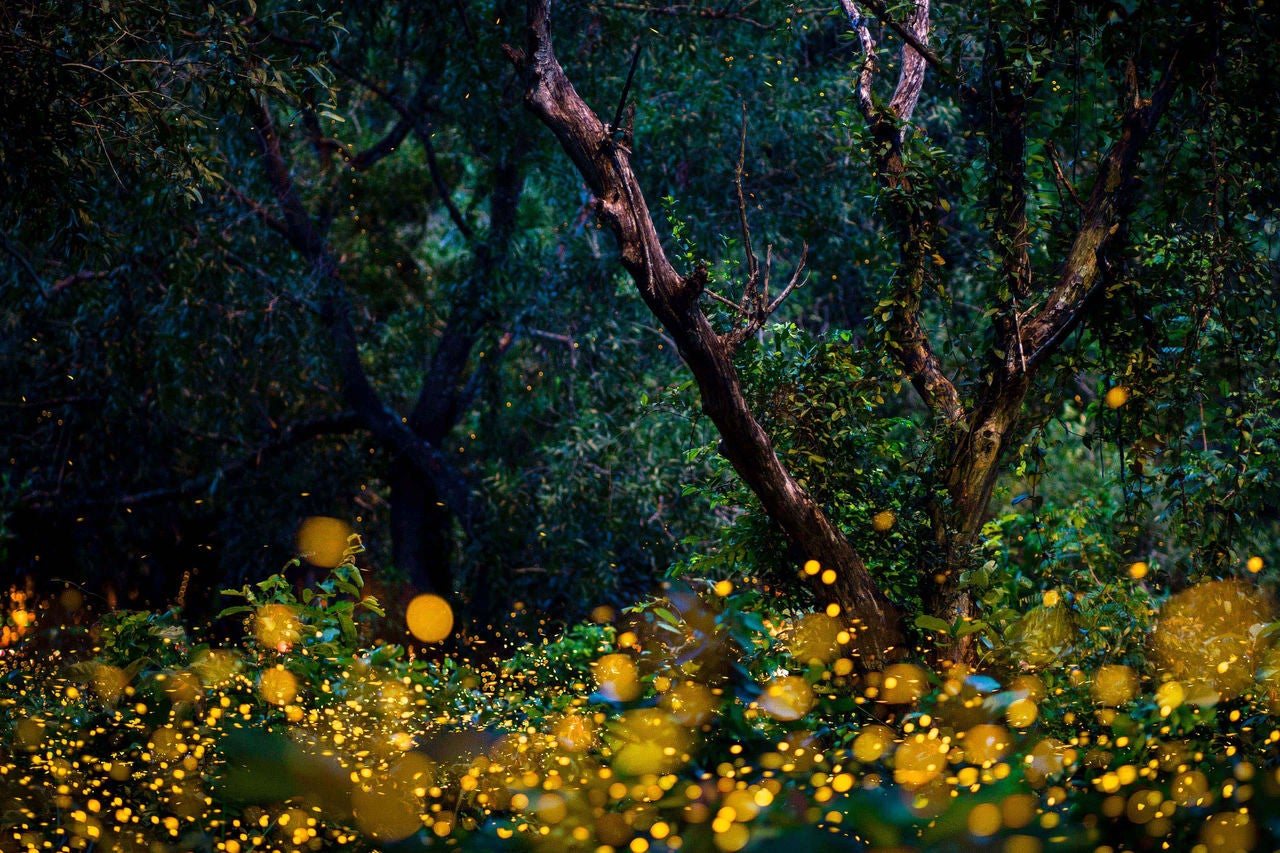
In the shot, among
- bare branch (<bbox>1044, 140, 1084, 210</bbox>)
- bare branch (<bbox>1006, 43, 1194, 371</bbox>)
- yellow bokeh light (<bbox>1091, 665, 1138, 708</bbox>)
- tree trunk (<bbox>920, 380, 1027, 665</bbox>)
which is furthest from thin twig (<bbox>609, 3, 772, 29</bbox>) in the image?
yellow bokeh light (<bbox>1091, 665, 1138, 708</bbox>)

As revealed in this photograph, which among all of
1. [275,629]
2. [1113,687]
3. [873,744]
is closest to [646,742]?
[873,744]

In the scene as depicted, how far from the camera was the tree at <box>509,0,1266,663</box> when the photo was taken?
5152mm

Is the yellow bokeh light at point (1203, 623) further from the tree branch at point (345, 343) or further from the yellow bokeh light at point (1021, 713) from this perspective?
the tree branch at point (345, 343)

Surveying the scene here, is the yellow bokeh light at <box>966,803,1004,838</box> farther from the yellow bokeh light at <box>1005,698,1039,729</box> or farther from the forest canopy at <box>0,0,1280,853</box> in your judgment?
the yellow bokeh light at <box>1005,698,1039,729</box>

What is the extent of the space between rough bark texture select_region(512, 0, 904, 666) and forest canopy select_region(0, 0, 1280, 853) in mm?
25

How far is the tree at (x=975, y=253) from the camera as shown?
16.9 ft

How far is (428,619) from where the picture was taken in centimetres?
1084

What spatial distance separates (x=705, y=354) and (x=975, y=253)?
1684 mm

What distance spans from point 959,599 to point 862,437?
93 centimetres

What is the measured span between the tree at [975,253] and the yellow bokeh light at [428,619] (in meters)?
5.88

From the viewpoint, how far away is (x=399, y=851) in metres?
3.08

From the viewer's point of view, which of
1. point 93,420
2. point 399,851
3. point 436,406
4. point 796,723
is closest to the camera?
point 399,851

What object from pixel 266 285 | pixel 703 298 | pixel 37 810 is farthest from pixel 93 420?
pixel 37 810

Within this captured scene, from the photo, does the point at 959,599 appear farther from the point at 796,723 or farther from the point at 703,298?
the point at 796,723
